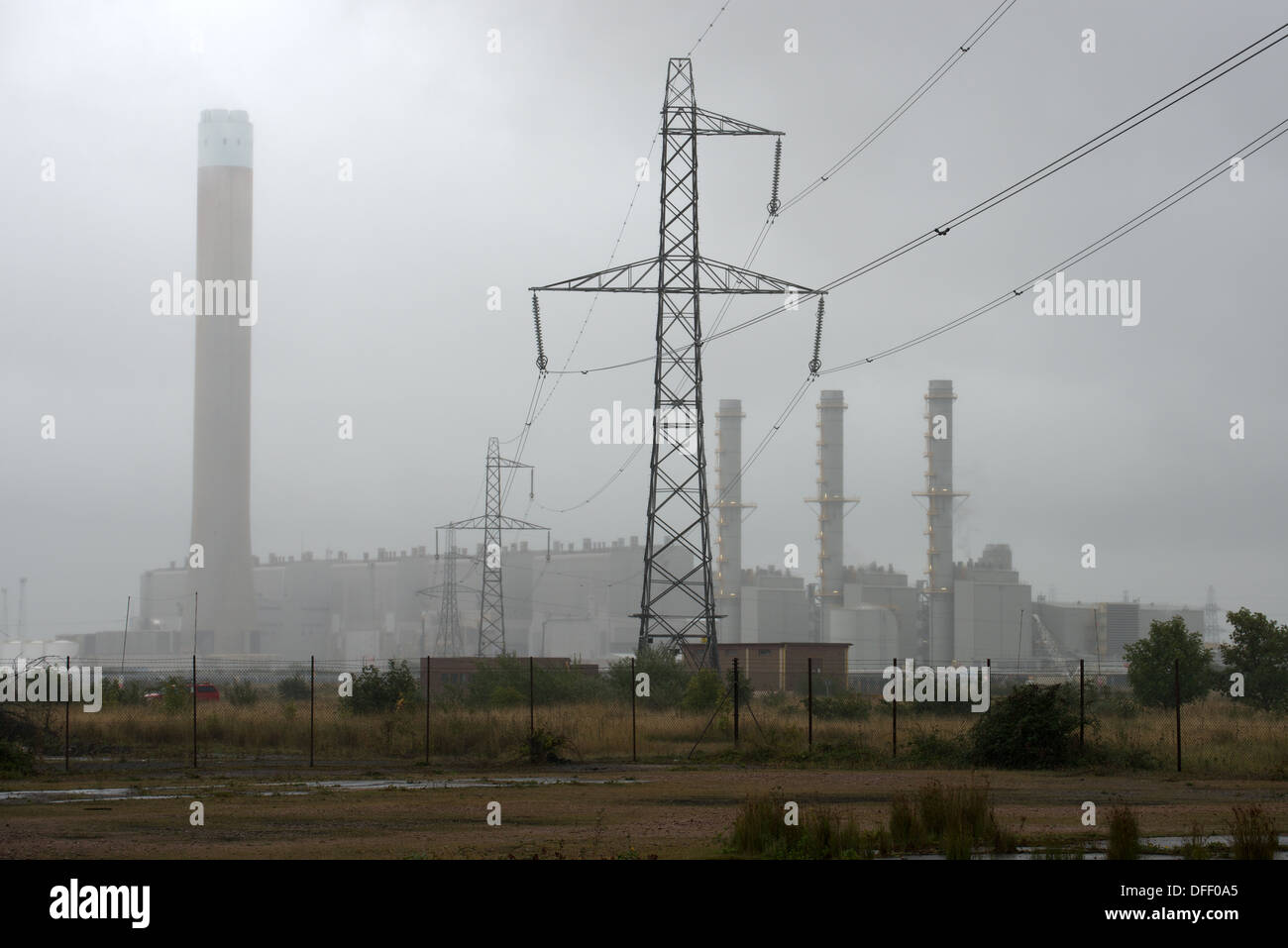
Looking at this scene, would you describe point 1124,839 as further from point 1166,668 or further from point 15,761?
point 1166,668

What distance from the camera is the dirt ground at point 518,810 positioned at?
519 inches

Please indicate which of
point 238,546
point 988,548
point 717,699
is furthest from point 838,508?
point 717,699

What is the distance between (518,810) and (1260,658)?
32.5 meters

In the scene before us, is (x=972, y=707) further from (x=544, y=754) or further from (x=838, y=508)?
(x=838, y=508)

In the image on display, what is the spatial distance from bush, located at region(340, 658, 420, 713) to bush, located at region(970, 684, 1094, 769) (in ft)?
52.0

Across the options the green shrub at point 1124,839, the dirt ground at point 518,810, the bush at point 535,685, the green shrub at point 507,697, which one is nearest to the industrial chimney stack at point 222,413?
the bush at point 535,685

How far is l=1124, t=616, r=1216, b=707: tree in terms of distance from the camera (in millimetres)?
42438

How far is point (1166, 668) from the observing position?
Result: 4284 cm

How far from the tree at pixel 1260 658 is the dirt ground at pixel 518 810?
2090cm

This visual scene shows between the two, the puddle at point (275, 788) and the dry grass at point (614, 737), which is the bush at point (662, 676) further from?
the puddle at point (275, 788)

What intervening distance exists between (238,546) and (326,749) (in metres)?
82.2
